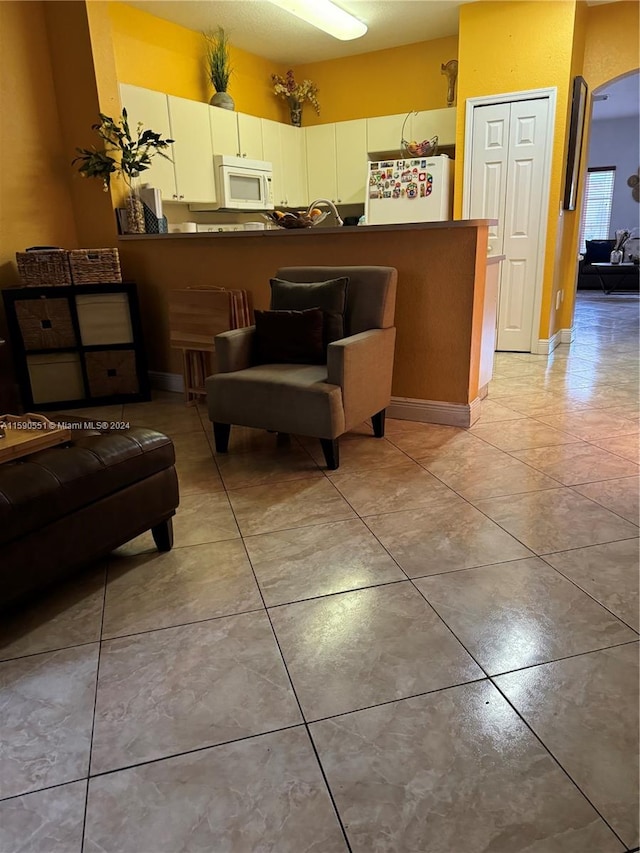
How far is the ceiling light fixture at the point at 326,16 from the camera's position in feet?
13.3

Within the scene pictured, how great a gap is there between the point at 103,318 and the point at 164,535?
2225 millimetres

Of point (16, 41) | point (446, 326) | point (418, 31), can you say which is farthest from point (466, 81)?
point (16, 41)

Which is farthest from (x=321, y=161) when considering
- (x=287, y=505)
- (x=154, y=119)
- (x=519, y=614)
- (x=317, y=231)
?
(x=519, y=614)

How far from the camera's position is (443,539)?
6.73ft

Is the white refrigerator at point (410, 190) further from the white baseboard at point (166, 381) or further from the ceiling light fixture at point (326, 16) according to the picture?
the white baseboard at point (166, 381)

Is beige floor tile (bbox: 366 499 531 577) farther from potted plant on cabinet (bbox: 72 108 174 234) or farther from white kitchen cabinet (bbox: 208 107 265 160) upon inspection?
white kitchen cabinet (bbox: 208 107 265 160)

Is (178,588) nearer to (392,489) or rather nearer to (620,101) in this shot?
(392,489)

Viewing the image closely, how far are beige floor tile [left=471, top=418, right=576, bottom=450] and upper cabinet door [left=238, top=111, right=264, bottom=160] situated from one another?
379 cm

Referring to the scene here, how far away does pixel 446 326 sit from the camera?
3117mm

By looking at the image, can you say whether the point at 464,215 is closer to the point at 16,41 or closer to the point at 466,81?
the point at 466,81

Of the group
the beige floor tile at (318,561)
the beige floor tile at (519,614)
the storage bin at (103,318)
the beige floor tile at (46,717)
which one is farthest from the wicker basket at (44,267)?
the beige floor tile at (519,614)

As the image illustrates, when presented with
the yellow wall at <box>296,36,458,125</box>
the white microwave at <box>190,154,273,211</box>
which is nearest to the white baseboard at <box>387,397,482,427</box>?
the white microwave at <box>190,154,273,211</box>

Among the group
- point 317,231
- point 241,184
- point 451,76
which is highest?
point 451,76

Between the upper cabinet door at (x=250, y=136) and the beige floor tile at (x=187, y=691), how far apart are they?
498 cm
